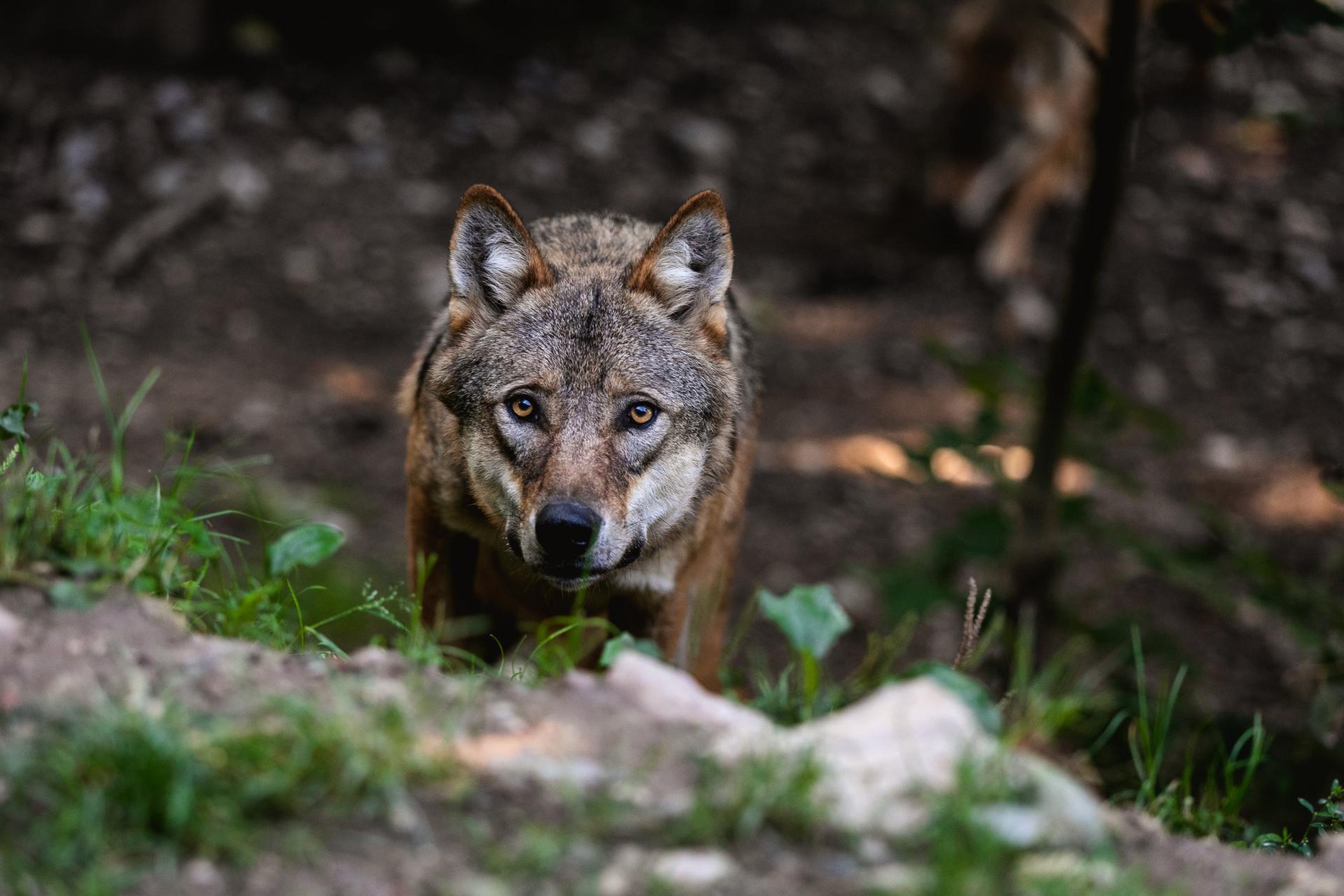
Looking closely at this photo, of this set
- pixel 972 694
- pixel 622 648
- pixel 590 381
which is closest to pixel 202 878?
pixel 622 648

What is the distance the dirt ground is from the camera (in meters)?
8.35

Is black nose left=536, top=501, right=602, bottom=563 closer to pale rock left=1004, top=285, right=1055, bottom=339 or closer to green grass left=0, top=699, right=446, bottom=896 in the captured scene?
green grass left=0, top=699, right=446, bottom=896

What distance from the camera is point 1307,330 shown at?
35.0 ft

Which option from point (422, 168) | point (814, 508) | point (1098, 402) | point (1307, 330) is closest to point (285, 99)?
point (422, 168)

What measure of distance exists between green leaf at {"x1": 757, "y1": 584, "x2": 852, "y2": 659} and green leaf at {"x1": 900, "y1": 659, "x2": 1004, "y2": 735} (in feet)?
0.71

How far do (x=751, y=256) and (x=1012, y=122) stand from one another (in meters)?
2.70

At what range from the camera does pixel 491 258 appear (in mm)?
4207

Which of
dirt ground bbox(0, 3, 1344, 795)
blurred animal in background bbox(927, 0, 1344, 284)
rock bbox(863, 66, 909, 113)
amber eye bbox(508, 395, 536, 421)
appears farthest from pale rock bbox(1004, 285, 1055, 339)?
amber eye bbox(508, 395, 536, 421)

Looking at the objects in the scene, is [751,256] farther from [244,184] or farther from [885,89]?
[244,184]

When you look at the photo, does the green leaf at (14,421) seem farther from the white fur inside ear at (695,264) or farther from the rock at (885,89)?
the rock at (885,89)

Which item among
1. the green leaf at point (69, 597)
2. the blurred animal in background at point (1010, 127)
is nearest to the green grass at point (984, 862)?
the green leaf at point (69, 597)

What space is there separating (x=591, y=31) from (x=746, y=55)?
5.34 ft

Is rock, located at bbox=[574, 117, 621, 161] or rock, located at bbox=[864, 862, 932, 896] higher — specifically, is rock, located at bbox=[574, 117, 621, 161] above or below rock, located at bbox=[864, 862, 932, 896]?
below

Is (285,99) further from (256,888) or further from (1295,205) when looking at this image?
(256,888)
